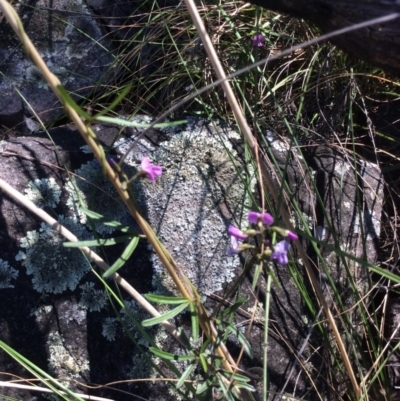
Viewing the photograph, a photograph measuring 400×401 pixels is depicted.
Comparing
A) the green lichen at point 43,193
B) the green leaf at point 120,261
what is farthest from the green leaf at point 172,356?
the green lichen at point 43,193

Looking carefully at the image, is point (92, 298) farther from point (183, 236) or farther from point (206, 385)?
point (206, 385)

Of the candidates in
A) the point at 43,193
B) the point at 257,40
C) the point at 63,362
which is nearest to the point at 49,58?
the point at 43,193

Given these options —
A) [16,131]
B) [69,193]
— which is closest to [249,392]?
[69,193]

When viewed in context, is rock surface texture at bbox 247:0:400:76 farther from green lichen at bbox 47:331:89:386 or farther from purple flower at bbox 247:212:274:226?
green lichen at bbox 47:331:89:386

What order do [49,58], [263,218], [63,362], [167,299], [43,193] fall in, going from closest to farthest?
1. [263,218]
2. [167,299]
3. [63,362]
4. [43,193]
5. [49,58]

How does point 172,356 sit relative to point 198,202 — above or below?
below

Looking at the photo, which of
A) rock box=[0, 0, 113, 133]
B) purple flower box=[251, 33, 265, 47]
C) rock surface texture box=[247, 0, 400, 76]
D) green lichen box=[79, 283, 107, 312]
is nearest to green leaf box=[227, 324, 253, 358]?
green lichen box=[79, 283, 107, 312]

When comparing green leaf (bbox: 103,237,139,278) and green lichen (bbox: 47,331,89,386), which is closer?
green leaf (bbox: 103,237,139,278)

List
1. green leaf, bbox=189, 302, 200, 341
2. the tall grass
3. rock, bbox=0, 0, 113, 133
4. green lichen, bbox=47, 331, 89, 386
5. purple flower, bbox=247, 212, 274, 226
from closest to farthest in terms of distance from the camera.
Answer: purple flower, bbox=247, 212, 274, 226 → green leaf, bbox=189, 302, 200, 341 → the tall grass → green lichen, bbox=47, 331, 89, 386 → rock, bbox=0, 0, 113, 133

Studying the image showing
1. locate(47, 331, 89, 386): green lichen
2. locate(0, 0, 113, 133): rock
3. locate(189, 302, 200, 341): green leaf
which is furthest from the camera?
locate(0, 0, 113, 133): rock

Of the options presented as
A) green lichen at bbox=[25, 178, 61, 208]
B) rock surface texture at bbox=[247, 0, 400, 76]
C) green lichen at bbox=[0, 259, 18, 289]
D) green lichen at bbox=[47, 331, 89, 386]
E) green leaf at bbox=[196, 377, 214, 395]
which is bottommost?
green lichen at bbox=[47, 331, 89, 386]

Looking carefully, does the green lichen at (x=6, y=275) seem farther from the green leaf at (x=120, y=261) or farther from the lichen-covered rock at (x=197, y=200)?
the green leaf at (x=120, y=261)
